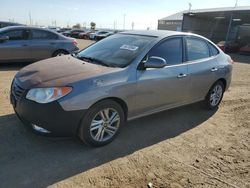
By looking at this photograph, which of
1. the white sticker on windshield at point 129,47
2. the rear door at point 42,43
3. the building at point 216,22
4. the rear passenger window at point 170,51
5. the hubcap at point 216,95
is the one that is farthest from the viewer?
the building at point 216,22

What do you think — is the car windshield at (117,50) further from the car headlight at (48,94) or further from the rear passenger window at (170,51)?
the car headlight at (48,94)

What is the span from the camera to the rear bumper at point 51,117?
3.21 metres

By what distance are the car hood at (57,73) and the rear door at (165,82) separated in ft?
1.94

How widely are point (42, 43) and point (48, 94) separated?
6555mm

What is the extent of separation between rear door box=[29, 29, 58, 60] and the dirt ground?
459 cm

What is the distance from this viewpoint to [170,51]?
451 centimetres

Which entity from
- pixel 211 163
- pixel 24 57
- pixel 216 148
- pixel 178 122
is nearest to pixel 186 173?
pixel 211 163

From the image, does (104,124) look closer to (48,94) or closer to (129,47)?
(48,94)

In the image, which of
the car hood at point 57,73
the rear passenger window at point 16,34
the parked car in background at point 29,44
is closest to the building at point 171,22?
the parked car in background at point 29,44

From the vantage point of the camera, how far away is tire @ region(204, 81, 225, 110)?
18.2ft

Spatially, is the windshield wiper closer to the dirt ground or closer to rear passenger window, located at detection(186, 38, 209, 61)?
the dirt ground

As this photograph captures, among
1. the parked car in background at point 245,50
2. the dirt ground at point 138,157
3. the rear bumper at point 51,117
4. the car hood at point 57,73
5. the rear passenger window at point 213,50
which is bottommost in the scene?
the parked car in background at point 245,50

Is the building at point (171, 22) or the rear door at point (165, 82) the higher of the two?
the building at point (171, 22)

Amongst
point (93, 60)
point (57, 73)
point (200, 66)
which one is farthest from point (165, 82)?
point (57, 73)
